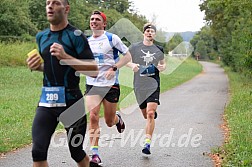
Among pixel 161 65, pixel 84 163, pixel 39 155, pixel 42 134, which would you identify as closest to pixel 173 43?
pixel 161 65

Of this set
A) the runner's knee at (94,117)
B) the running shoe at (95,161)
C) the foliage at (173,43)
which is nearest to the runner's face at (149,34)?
the runner's knee at (94,117)

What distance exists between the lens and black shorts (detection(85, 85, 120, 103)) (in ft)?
22.7

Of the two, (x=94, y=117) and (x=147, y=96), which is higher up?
(x=147, y=96)

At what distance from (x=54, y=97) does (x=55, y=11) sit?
2.85 ft

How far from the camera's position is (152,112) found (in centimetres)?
774

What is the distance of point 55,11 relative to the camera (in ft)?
15.3

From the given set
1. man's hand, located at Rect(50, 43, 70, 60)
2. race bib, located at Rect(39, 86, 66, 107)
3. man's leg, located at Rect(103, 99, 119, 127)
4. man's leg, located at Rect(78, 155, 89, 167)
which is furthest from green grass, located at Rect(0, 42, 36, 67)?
man's hand, located at Rect(50, 43, 70, 60)

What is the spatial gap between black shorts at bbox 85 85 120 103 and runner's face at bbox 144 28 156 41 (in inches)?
47.1

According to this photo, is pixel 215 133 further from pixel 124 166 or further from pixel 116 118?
pixel 124 166

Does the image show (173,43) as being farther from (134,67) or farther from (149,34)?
(134,67)

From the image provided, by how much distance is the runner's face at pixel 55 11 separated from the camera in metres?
4.64

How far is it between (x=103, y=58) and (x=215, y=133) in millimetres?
4368

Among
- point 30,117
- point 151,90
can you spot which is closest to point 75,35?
point 151,90

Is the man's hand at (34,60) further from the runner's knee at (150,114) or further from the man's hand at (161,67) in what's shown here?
the man's hand at (161,67)
